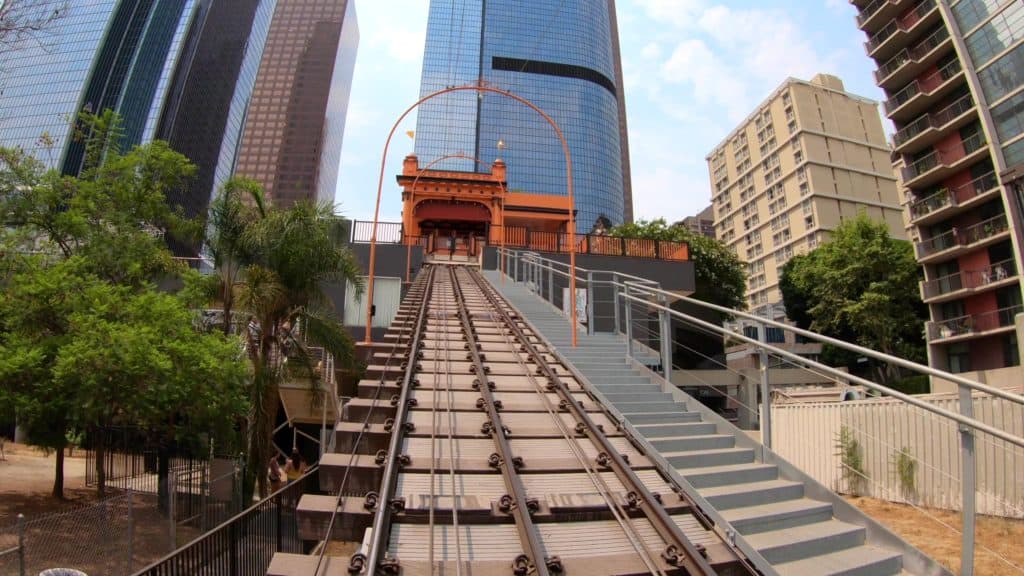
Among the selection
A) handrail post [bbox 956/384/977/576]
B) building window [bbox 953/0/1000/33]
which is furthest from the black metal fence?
building window [bbox 953/0/1000/33]

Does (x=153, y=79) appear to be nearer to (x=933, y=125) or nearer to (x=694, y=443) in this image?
(x=933, y=125)

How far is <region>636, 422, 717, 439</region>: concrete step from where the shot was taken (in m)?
6.12

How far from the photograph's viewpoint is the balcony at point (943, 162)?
30811mm

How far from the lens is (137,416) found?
10797 millimetres

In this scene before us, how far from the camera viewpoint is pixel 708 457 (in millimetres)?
5559

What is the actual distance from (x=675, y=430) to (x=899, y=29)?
129ft

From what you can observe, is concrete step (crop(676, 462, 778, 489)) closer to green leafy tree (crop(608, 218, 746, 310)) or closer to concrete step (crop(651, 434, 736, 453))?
concrete step (crop(651, 434, 736, 453))

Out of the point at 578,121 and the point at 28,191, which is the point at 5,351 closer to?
the point at 28,191

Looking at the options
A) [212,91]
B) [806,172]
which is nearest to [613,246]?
[806,172]

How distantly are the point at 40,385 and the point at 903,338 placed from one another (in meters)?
41.6

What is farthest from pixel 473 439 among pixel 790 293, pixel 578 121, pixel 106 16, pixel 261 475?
pixel 578 121

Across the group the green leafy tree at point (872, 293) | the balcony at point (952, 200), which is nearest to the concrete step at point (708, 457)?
the balcony at point (952, 200)

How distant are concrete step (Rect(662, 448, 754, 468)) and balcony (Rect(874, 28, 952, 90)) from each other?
121 feet

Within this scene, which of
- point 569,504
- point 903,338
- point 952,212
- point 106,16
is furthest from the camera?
point 106,16
